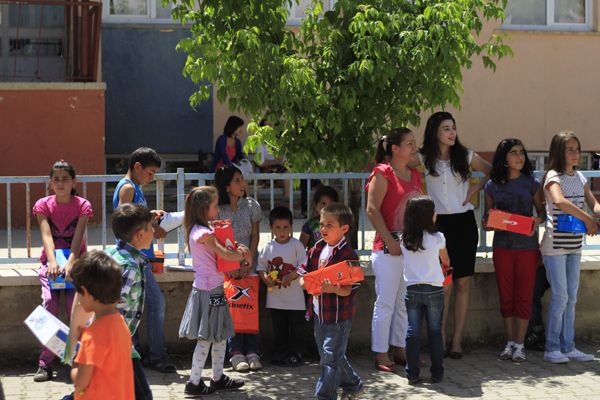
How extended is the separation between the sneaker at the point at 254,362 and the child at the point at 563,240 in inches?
91.4

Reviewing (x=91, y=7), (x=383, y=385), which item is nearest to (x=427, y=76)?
(x=383, y=385)

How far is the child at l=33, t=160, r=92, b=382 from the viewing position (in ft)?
24.5

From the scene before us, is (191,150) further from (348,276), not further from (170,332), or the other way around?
(348,276)

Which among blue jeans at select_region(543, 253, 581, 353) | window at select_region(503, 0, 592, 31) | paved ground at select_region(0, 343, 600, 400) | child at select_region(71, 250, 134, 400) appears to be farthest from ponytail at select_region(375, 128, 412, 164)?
window at select_region(503, 0, 592, 31)

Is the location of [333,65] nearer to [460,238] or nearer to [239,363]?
[460,238]

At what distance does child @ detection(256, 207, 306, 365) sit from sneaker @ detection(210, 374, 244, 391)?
0.79 m

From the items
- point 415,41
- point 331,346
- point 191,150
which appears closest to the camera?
point 331,346

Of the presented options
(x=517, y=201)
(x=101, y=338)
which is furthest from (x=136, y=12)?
(x=101, y=338)

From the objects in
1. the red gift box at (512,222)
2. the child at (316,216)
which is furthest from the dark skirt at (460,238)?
the child at (316,216)

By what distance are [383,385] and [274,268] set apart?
1246 millimetres

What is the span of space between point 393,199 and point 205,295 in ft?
5.29

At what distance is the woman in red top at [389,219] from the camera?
7645 millimetres

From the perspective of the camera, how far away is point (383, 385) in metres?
7.50

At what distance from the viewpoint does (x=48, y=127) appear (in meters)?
12.2
